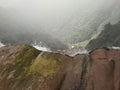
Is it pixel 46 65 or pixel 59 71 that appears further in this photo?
pixel 46 65

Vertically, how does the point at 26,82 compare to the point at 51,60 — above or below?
below

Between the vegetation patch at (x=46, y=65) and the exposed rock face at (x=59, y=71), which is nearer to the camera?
the exposed rock face at (x=59, y=71)

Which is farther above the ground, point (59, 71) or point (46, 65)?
point (46, 65)

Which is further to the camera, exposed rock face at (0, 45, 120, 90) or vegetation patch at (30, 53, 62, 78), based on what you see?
vegetation patch at (30, 53, 62, 78)

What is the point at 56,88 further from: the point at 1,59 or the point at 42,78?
the point at 1,59

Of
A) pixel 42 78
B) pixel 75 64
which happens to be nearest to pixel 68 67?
pixel 75 64

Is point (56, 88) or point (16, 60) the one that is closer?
point (56, 88)
